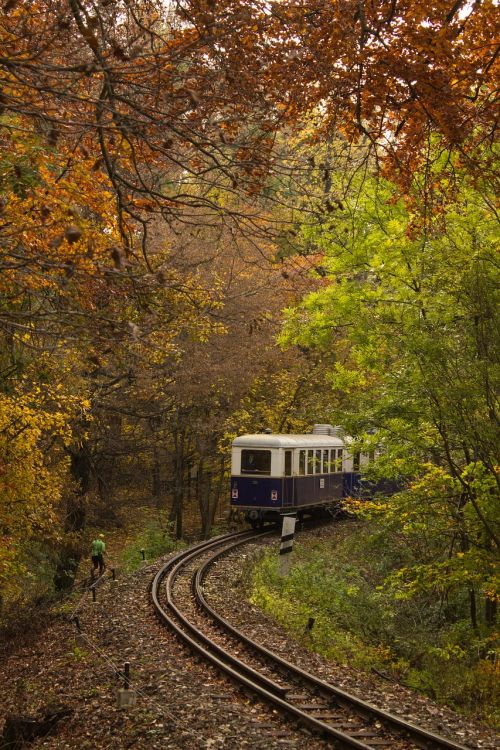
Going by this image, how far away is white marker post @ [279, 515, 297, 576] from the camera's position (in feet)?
51.2

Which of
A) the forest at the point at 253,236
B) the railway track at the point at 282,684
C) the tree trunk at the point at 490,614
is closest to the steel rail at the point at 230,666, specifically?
the railway track at the point at 282,684

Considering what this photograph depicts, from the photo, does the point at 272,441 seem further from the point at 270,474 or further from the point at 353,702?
the point at 353,702

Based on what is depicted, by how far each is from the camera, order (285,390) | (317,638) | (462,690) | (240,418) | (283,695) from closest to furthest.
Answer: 1. (283,695)
2. (462,690)
3. (317,638)
4. (240,418)
5. (285,390)

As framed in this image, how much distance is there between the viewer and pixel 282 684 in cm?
970

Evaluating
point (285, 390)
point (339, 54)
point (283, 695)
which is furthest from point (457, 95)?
point (285, 390)

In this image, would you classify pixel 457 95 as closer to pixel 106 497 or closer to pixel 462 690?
pixel 462 690

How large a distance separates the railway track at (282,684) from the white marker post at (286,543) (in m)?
1.77

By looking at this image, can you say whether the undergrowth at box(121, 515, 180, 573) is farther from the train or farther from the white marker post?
the white marker post

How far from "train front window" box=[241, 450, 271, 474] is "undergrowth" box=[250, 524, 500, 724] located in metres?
4.80

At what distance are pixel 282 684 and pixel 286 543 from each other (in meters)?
6.02

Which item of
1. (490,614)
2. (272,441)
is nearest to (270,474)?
(272,441)

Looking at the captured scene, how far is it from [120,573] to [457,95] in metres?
16.1

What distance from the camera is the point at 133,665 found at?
1041 centimetres

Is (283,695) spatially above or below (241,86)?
below
